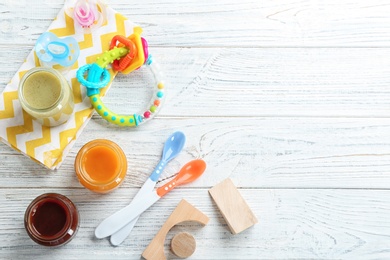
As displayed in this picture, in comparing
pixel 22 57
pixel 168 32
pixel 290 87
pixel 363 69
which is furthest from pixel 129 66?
pixel 363 69

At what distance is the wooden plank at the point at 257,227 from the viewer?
99cm

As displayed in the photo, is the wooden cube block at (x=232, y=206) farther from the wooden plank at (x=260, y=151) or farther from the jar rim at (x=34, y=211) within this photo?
the jar rim at (x=34, y=211)

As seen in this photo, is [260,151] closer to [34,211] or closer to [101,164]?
[101,164]

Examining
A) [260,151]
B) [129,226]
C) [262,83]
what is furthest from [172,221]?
[262,83]

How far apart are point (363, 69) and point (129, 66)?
0.45 m

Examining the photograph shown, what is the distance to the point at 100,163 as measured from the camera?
975 millimetres

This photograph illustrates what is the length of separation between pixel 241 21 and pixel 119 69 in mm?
255

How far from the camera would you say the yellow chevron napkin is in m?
0.99

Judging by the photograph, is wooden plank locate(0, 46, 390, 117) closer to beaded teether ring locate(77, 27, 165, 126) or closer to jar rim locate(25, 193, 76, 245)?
beaded teether ring locate(77, 27, 165, 126)

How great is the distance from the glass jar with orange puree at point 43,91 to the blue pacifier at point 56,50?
7 centimetres

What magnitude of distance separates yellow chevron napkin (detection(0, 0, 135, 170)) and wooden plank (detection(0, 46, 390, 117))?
5 cm

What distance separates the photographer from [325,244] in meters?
1.01

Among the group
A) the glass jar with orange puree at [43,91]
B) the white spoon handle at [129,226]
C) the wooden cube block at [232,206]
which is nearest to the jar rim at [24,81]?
the glass jar with orange puree at [43,91]

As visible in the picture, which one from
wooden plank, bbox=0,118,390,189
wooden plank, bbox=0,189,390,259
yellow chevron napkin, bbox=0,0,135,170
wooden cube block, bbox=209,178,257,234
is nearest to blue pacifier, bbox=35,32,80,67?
yellow chevron napkin, bbox=0,0,135,170
